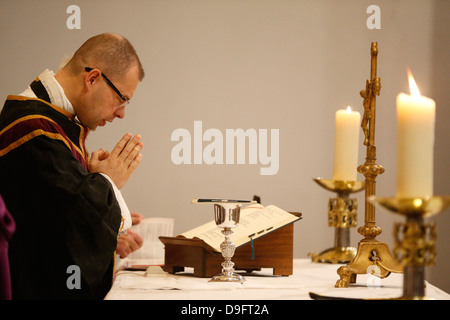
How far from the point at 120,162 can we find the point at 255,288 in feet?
3.08

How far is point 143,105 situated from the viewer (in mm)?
4547

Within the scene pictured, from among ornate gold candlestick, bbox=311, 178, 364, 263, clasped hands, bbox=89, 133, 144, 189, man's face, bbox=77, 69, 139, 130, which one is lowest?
ornate gold candlestick, bbox=311, 178, 364, 263

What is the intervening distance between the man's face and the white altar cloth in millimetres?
824

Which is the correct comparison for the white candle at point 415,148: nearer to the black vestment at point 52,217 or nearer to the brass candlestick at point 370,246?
the brass candlestick at point 370,246

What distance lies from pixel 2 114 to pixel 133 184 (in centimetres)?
208

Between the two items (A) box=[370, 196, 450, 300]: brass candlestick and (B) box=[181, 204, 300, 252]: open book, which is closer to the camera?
(A) box=[370, 196, 450, 300]: brass candlestick

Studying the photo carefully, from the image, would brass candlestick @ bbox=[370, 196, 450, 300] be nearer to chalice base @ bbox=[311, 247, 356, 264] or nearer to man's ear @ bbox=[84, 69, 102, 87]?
chalice base @ bbox=[311, 247, 356, 264]

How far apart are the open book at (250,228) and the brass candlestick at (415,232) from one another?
3.52 feet

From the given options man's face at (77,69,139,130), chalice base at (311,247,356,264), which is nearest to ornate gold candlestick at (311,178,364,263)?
chalice base at (311,247,356,264)

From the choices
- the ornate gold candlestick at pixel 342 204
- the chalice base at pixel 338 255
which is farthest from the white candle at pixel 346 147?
the chalice base at pixel 338 255

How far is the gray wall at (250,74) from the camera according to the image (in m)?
4.51

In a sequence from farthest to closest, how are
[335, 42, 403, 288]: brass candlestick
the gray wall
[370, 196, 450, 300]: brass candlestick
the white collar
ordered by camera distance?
the gray wall → the white collar → [335, 42, 403, 288]: brass candlestick → [370, 196, 450, 300]: brass candlestick

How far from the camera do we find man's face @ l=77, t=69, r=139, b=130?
2703 millimetres

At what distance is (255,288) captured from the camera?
1.85 m
